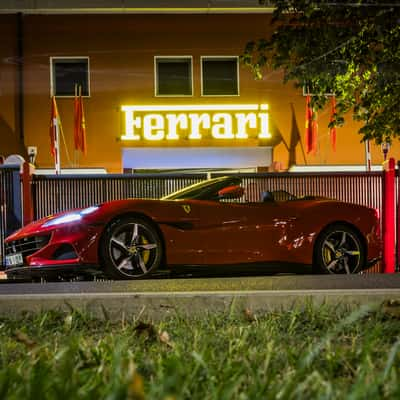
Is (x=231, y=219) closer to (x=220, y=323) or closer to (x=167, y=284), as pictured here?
(x=167, y=284)

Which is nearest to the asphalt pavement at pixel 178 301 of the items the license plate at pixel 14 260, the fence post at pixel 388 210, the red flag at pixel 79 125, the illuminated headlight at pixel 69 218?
the illuminated headlight at pixel 69 218

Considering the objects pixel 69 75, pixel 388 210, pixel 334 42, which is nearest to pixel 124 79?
pixel 69 75

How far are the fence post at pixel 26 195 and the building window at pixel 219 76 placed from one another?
9166 millimetres

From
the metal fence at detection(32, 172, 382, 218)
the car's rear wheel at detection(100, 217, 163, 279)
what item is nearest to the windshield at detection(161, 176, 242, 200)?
the car's rear wheel at detection(100, 217, 163, 279)

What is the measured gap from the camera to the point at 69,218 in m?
6.77

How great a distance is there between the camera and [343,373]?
262 centimetres

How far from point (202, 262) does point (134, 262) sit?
2.56ft

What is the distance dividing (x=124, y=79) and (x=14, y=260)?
11.4 metres

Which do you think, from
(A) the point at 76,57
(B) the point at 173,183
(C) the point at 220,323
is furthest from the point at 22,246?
(A) the point at 76,57

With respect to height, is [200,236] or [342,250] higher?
[200,236]

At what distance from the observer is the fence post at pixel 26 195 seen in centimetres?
948

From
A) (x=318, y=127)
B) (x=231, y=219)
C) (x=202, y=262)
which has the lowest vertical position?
(x=202, y=262)

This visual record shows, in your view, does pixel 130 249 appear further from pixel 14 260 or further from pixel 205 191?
pixel 14 260

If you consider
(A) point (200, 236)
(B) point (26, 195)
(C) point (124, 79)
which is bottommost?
(A) point (200, 236)
